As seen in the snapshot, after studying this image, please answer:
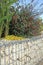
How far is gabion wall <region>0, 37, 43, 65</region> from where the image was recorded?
7.60 meters

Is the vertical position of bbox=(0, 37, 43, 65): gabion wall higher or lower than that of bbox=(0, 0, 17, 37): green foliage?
lower

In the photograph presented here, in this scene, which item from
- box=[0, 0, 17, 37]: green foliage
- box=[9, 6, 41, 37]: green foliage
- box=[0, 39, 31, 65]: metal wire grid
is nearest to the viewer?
box=[0, 39, 31, 65]: metal wire grid

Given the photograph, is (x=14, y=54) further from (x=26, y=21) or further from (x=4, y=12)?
(x=26, y=21)

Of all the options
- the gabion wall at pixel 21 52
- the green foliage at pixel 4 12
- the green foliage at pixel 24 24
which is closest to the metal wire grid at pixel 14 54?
the gabion wall at pixel 21 52

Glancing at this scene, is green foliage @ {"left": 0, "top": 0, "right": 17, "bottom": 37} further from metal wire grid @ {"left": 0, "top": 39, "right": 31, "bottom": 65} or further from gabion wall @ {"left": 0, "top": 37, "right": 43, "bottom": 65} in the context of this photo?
metal wire grid @ {"left": 0, "top": 39, "right": 31, "bottom": 65}

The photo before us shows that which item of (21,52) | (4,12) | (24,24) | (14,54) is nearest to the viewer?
(14,54)

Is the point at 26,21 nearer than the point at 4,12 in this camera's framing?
No

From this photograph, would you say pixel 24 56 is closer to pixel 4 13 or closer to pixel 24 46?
pixel 24 46

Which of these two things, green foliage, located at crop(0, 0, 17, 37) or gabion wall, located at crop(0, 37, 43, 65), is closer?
gabion wall, located at crop(0, 37, 43, 65)

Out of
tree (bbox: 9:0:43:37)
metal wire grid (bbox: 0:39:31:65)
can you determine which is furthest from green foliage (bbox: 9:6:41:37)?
metal wire grid (bbox: 0:39:31:65)

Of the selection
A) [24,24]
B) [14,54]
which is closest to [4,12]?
[24,24]

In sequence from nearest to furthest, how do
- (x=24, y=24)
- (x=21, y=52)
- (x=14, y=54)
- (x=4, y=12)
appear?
(x=14, y=54) < (x=21, y=52) < (x=4, y=12) < (x=24, y=24)

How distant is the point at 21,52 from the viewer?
870 centimetres

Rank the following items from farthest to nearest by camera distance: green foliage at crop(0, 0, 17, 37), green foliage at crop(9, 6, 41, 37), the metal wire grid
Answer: green foliage at crop(9, 6, 41, 37) → green foliage at crop(0, 0, 17, 37) → the metal wire grid
